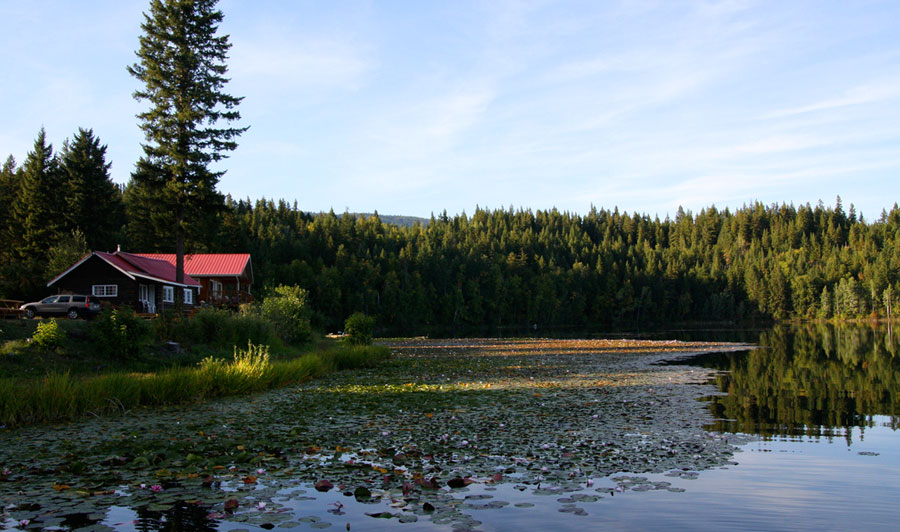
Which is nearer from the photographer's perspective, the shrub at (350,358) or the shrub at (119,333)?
the shrub at (119,333)

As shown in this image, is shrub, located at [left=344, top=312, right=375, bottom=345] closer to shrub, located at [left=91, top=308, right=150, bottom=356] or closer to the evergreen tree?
shrub, located at [left=91, top=308, right=150, bottom=356]

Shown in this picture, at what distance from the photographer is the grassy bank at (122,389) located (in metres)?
14.3

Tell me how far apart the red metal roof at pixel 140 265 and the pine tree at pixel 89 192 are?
71.5ft

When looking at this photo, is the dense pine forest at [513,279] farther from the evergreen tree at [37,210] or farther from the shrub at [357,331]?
the shrub at [357,331]

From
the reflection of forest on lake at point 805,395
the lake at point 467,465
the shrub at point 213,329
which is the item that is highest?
the shrub at point 213,329

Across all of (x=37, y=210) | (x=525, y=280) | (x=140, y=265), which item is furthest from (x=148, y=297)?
(x=525, y=280)

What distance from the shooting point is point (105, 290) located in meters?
46.9

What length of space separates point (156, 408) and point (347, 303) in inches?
4418

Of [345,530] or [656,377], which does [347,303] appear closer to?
[656,377]

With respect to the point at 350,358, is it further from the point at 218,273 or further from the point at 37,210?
the point at 37,210

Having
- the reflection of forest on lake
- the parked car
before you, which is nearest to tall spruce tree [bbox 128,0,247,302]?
the parked car

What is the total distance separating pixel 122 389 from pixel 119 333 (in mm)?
8835

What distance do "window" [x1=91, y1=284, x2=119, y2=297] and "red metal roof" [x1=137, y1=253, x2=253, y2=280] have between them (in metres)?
15.2

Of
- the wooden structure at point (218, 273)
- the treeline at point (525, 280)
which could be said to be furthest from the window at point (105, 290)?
the treeline at point (525, 280)
